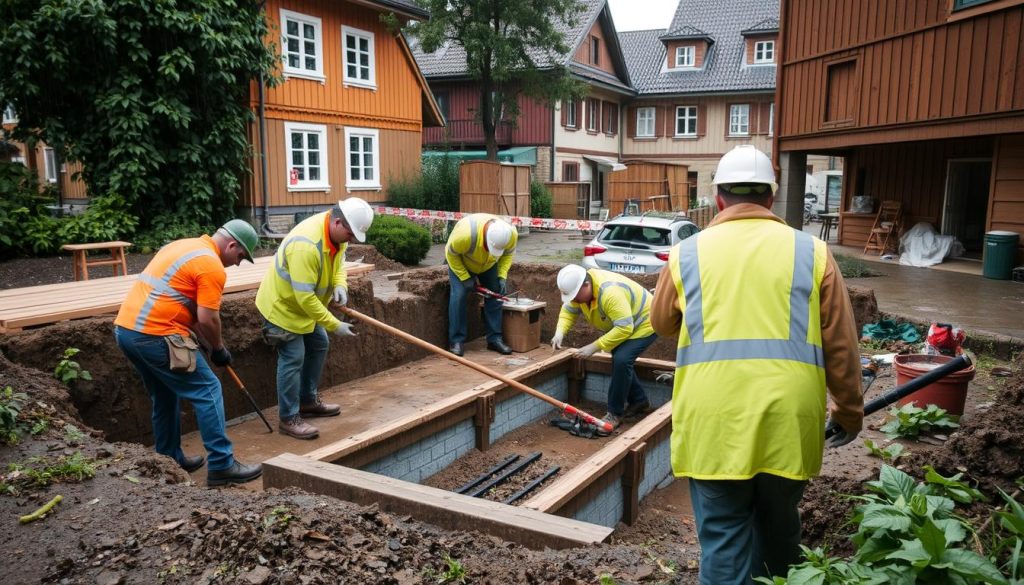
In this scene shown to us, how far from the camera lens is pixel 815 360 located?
2715 millimetres

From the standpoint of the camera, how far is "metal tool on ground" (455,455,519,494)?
607 centimetres

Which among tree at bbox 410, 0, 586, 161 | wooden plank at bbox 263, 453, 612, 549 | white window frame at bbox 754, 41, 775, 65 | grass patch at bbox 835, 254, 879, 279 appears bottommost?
wooden plank at bbox 263, 453, 612, 549

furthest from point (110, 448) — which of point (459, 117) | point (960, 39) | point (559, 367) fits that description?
point (459, 117)

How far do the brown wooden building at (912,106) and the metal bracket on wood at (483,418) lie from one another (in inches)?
393

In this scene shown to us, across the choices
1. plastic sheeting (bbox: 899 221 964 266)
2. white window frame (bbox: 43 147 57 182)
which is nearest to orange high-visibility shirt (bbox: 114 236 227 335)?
→ plastic sheeting (bbox: 899 221 964 266)

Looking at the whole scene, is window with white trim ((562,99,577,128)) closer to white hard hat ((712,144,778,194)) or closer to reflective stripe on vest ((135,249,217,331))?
reflective stripe on vest ((135,249,217,331))

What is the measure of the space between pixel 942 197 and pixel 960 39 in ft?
16.3

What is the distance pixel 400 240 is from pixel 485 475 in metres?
9.63

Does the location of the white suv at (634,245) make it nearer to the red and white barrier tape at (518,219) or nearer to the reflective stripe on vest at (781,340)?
the red and white barrier tape at (518,219)

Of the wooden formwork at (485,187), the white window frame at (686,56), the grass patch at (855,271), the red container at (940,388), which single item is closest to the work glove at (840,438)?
the red container at (940,388)

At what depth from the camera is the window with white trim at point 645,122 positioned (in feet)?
120

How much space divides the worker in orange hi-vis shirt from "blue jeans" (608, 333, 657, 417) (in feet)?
11.2

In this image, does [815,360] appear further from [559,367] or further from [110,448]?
[559,367]

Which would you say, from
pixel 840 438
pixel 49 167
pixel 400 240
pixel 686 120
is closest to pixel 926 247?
pixel 400 240
